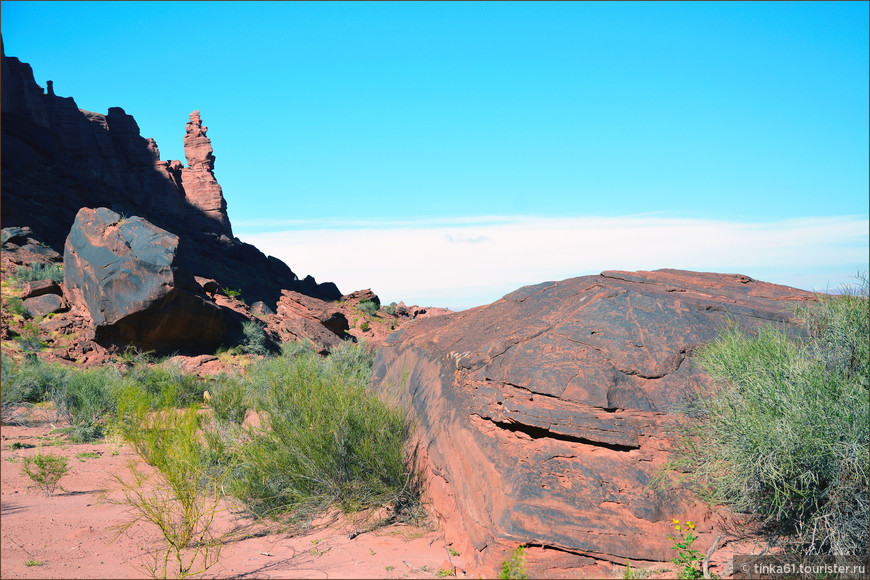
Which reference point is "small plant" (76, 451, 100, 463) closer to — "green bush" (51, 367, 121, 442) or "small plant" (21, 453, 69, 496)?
"green bush" (51, 367, 121, 442)

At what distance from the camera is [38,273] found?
22.0m

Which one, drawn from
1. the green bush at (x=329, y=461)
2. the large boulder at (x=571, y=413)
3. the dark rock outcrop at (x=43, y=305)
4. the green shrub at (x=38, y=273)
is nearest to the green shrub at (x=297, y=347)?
the dark rock outcrop at (x=43, y=305)

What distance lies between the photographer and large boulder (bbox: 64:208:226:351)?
1992cm

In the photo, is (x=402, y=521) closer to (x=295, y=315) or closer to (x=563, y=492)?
(x=563, y=492)

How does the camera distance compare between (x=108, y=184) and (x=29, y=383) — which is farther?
(x=108, y=184)

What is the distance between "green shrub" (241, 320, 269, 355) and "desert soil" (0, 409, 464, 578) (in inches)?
596

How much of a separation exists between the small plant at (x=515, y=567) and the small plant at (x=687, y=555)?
42.5 inches

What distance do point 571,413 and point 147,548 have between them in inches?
167

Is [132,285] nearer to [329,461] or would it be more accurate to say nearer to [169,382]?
[169,382]

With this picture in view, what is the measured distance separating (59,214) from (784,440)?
37.1 m

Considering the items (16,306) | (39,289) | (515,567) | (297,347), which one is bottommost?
(515,567)

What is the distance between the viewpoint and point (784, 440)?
392 cm

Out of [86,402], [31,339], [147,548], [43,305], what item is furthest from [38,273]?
[147,548]

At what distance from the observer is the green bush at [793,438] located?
12.8 ft
